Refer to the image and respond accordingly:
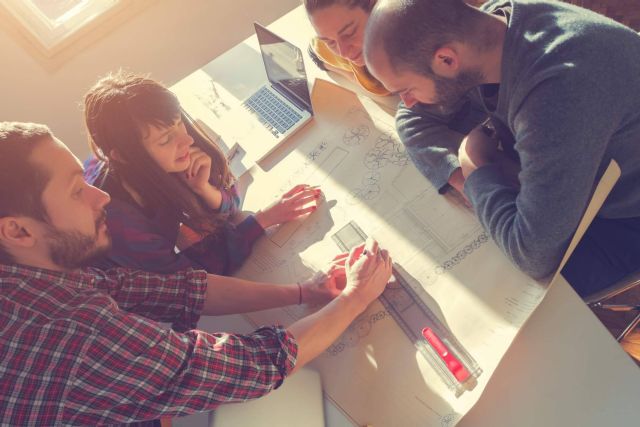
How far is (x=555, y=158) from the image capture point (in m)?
0.69

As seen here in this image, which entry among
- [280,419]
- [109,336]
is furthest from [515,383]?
[109,336]

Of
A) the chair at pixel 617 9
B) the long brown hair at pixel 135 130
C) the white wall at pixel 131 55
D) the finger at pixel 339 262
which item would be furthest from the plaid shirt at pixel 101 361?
the white wall at pixel 131 55

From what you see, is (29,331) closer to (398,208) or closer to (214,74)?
(398,208)

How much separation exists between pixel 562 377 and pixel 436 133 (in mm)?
545

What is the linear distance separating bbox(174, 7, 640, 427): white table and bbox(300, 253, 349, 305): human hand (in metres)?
0.26

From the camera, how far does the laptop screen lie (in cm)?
121

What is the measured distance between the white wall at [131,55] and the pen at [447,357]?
183 cm

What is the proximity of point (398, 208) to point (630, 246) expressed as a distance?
47 centimetres

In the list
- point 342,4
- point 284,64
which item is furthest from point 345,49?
point 284,64

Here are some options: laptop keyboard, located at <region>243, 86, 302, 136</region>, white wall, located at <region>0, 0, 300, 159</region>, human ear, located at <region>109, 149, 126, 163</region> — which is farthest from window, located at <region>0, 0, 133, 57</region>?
human ear, located at <region>109, 149, 126, 163</region>

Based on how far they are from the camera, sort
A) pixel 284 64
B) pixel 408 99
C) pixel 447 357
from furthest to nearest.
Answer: pixel 284 64 → pixel 408 99 → pixel 447 357

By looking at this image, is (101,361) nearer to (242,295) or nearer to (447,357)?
(242,295)

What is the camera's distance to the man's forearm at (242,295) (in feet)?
3.25

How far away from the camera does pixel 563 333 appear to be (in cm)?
75
